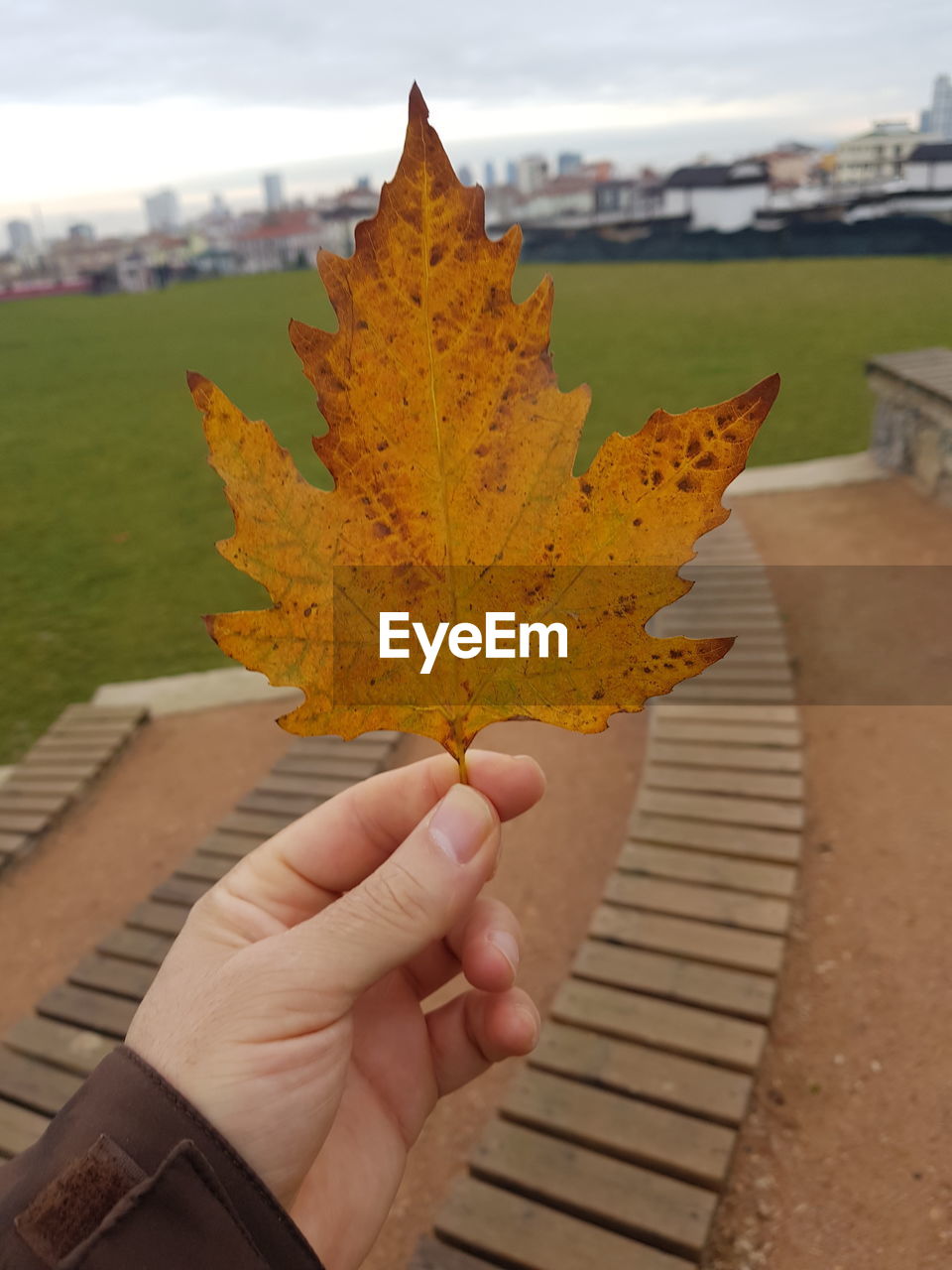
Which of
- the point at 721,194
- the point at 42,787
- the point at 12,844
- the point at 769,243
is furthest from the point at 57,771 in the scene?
the point at 721,194

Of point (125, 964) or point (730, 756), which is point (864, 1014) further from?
point (125, 964)

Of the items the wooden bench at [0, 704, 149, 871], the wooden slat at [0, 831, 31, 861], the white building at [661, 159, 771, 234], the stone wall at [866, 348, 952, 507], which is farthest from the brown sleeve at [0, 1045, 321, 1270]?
the white building at [661, 159, 771, 234]

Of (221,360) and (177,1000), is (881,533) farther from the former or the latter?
(221,360)

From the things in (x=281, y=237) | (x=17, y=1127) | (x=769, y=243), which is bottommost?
(x=281, y=237)

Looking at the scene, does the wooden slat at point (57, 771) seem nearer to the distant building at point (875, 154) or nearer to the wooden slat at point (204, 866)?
the wooden slat at point (204, 866)

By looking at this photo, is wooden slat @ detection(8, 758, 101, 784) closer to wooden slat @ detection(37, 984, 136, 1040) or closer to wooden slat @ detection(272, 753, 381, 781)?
wooden slat @ detection(272, 753, 381, 781)

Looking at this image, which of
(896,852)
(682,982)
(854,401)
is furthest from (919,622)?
(854,401)
